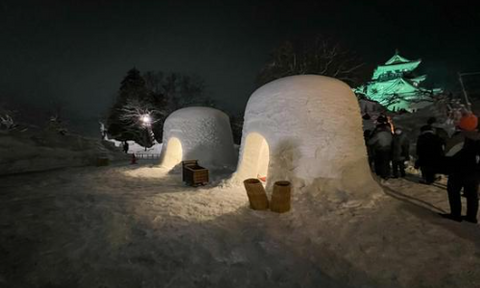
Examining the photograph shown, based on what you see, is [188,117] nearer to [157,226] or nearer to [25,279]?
[157,226]

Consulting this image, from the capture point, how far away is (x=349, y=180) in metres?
5.13

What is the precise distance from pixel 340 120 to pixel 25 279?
6.19 m

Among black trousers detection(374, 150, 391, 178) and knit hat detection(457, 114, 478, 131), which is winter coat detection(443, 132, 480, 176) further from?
black trousers detection(374, 150, 391, 178)

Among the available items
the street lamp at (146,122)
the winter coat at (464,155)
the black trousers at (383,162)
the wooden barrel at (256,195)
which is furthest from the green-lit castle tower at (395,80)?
the wooden barrel at (256,195)

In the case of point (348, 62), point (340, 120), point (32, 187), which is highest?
point (348, 62)

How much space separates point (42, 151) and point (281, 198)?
1315cm

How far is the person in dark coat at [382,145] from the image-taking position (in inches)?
243

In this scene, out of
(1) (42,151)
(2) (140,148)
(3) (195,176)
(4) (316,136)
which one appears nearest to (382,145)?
(4) (316,136)

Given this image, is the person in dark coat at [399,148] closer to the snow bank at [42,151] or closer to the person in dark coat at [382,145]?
the person in dark coat at [382,145]

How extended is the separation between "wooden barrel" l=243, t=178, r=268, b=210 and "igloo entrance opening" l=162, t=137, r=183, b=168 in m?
7.36

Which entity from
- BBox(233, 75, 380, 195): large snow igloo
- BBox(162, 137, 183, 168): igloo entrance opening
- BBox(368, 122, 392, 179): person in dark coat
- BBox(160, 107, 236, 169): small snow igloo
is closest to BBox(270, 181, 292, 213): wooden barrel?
BBox(233, 75, 380, 195): large snow igloo

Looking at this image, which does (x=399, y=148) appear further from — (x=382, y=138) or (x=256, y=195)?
(x=256, y=195)

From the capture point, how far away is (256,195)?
14.6 feet

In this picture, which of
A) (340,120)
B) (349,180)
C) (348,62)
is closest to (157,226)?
(349,180)
